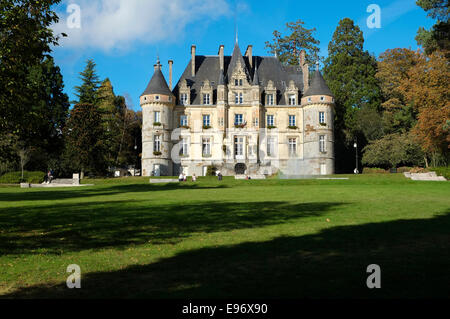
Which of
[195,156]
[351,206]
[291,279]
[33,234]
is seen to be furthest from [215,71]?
[291,279]

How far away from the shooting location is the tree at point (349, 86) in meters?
54.8

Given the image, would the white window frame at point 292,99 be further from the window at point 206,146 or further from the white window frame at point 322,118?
the window at point 206,146

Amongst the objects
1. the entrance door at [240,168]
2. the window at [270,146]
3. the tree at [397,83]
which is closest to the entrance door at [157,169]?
the entrance door at [240,168]

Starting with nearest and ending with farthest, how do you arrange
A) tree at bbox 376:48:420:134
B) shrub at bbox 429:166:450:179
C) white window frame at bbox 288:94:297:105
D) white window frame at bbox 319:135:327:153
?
shrub at bbox 429:166:450:179
tree at bbox 376:48:420:134
white window frame at bbox 319:135:327:153
white window frame at bbox 288:94:297:105

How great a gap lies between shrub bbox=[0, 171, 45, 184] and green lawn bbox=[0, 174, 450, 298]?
3391 centimetres

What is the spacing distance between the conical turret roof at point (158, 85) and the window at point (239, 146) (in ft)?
35.1

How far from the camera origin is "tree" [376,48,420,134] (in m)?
46.3

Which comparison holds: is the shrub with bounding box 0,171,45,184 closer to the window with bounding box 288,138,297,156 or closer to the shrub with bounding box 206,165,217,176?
the shrub with bounding box 206,165,217,176

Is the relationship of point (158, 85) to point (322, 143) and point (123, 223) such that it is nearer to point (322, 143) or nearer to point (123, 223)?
point (322, 143)

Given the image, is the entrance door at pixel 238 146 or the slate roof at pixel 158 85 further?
the entrance door at pixel 238 146

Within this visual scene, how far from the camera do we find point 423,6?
747 inches

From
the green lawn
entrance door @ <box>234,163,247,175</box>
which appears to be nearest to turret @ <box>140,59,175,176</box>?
entrance door @ <box>234,163,247,175</box>
